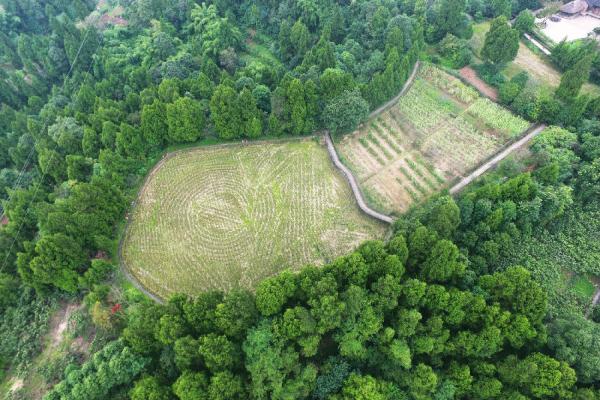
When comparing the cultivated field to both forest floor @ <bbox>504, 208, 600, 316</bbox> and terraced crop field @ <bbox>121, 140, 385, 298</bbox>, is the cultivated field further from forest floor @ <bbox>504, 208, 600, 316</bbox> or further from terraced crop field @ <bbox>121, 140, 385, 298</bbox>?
terraced crop field @ <bbox>121, 140, 385, 298</bbox>

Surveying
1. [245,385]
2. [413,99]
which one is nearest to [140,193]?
[245,385]

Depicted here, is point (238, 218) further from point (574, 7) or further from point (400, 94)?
point (574, 7)

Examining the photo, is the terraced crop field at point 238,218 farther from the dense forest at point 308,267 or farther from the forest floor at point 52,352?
the forest floor at point 52,352

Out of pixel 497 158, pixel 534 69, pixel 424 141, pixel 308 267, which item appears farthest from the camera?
pixel 534 69

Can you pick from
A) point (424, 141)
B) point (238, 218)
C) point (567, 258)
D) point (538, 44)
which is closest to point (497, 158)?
point (424, 141)

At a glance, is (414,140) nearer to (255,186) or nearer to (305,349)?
(255,186)

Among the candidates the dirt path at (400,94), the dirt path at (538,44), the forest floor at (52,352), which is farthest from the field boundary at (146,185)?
the dirt path at (538,44)
